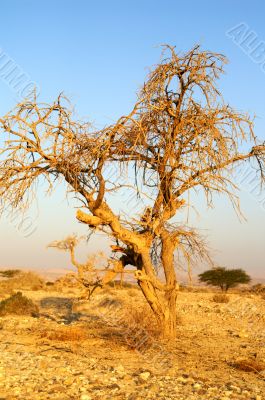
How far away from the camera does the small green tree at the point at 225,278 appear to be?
37500mm

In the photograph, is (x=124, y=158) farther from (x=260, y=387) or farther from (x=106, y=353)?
(x=260, y=387)

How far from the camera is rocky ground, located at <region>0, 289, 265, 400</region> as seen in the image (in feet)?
21.3

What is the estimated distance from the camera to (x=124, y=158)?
9930mm

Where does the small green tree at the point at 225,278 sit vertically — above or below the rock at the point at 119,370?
above

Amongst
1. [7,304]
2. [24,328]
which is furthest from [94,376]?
[7,304]

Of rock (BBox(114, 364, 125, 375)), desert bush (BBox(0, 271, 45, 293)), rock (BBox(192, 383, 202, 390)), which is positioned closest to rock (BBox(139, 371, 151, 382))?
rock (BBox(114, 364, 125, 375))

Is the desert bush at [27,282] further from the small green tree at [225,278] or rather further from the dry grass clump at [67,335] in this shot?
the dry grass clump at [67,335]

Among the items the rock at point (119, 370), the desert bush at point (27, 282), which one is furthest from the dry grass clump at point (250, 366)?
the desert bush at point (27, 282)

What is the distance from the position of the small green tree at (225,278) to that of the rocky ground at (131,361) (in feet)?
76.4

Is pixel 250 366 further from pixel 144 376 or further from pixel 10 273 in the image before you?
pixel 10 273

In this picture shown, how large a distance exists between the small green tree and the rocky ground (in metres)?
23.3

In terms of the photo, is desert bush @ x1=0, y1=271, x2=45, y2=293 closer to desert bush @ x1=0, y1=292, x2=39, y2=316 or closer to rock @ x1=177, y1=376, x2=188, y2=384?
desert bush @ x1=0, y1=292, x2=39, y2=316

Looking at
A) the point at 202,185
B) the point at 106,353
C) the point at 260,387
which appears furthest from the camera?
the point at 202,185

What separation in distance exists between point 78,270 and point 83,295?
54 centimetres
